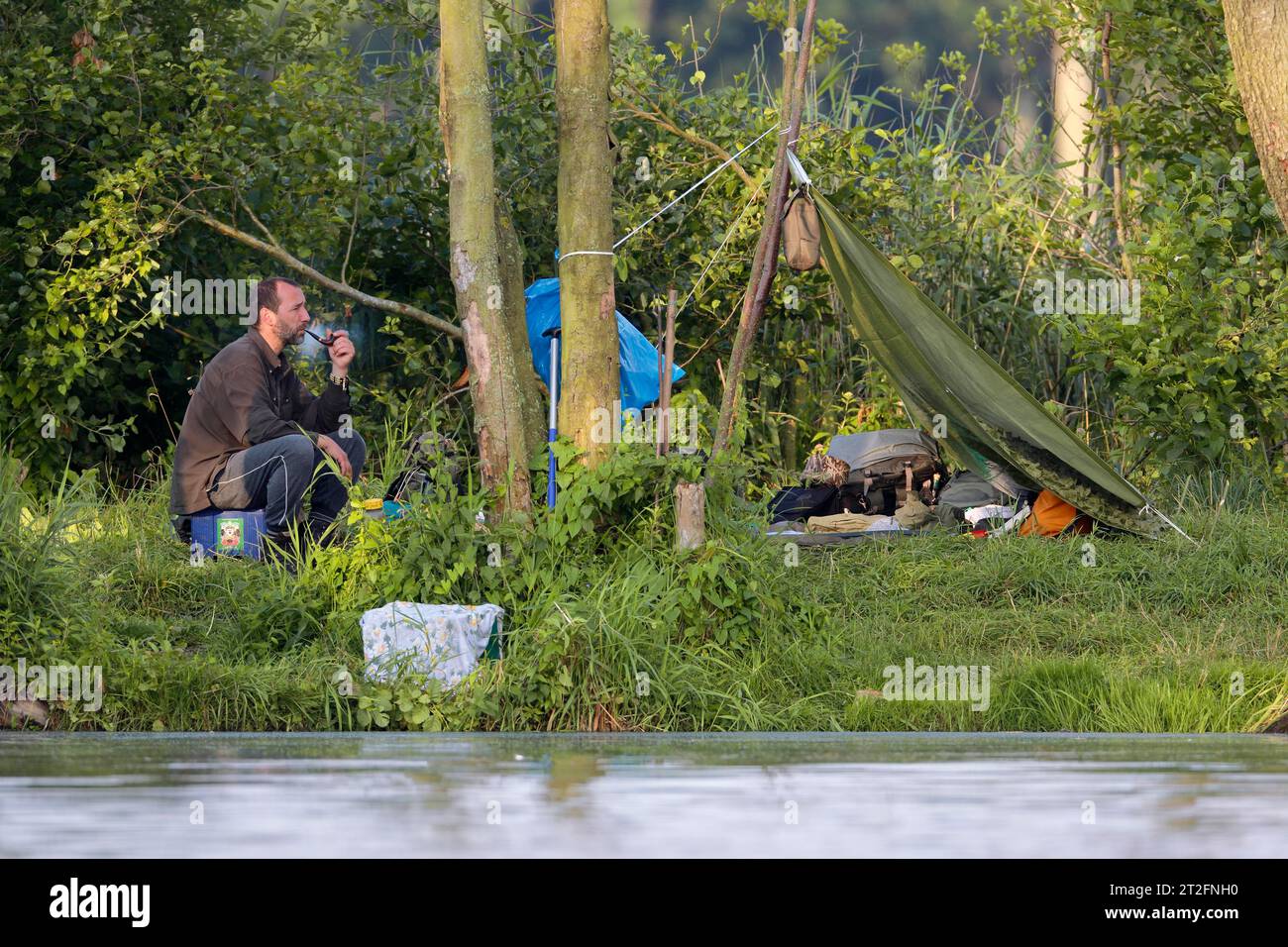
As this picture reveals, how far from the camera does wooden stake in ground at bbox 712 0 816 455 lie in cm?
814

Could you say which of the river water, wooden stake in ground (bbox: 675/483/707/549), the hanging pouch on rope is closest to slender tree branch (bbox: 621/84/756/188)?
the hanging pouch on rope

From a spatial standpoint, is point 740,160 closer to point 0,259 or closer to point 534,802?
point 0,259

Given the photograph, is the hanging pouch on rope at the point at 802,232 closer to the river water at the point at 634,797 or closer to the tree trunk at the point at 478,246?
the tree trunk at the point at 478,246

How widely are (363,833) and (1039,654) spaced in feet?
15.3

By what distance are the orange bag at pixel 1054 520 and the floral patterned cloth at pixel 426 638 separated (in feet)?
11.5

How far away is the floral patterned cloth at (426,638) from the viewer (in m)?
6.95

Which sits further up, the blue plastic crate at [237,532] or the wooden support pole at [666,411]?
the wooden support pole at [666,411]

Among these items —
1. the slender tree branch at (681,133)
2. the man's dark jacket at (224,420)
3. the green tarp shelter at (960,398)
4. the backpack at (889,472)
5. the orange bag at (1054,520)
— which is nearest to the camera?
the man's dark jacket at (224,420)

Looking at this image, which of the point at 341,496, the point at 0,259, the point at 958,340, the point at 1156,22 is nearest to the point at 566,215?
the point at 341,496

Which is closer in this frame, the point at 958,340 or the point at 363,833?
the point at 363,833

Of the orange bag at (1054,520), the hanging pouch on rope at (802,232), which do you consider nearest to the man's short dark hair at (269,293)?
the hanging pouch on rope at (802,232)

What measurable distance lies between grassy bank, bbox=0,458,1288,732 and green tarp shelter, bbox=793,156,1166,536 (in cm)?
68

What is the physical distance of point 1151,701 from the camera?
6973 mm

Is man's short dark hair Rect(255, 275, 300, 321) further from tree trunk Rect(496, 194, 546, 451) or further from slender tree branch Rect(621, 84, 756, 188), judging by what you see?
slender tree branch Rect(621, 84, 756, 188)
